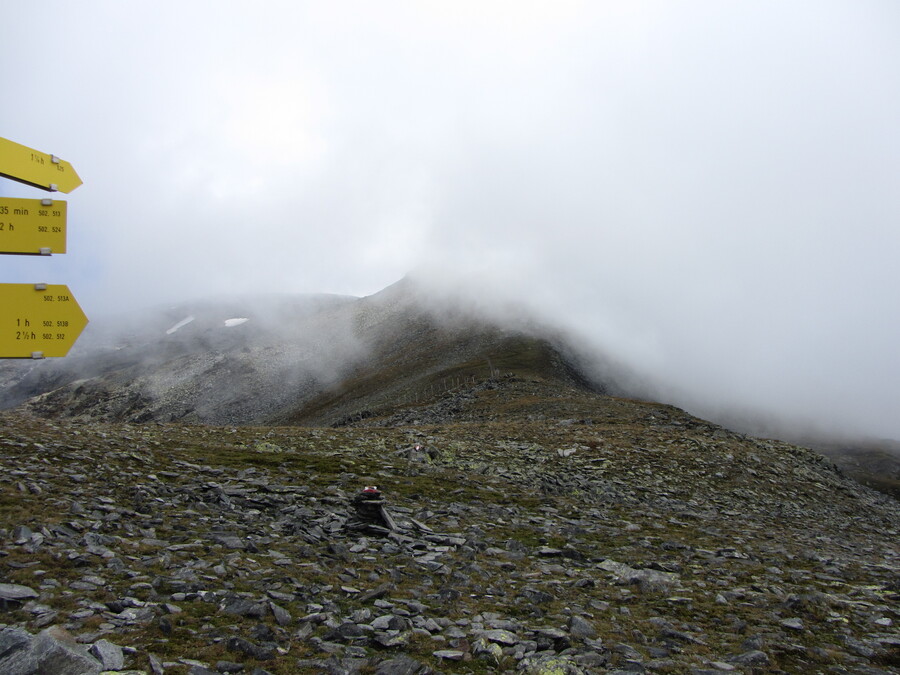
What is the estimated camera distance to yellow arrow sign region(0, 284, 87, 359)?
8703 millimetres

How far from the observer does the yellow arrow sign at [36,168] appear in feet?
29.3

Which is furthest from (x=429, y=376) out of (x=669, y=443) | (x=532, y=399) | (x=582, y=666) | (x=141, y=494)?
(x=582, y=666)

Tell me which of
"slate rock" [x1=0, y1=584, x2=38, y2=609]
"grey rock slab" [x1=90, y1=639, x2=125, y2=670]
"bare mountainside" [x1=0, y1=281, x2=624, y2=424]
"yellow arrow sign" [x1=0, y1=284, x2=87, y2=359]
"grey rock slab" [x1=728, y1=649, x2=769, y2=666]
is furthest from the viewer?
"bare mountainside" [x1=0, y1=281, x2=624, y2=424]

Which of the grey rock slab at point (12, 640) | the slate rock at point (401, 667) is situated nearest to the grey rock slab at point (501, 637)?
the slate rock at point (401, 667)

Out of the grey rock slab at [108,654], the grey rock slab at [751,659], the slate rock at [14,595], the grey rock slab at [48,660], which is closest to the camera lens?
the grey rock slab at [48,660]

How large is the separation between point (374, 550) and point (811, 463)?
1572 inches

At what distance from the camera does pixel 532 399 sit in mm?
61938

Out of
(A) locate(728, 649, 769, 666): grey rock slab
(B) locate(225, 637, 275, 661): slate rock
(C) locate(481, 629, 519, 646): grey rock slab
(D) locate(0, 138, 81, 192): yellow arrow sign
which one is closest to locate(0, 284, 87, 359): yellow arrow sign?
(D) locate(0, 138, 81, 192): yellow arrow sign

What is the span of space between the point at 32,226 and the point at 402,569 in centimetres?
987

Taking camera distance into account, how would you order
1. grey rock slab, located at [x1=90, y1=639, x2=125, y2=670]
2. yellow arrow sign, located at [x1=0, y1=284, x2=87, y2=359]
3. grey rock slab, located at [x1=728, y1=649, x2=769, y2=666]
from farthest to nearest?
yellow arrow sign, located at [x1=0, y1=284, x2=87, y2=359]
grey rock slab, located at [x1=728, y1=649, x2=769, y2=666]
grey rock slab, located at [x1=90, y1=639, x2=125, y2=670]

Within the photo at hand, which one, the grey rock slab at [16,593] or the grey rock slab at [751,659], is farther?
the grey rock slab at [751,659]

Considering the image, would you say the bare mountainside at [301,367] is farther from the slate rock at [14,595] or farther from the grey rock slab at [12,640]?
the grey rock slab at [12,640]

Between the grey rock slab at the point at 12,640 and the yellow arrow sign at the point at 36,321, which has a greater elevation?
the yellow arrow sign at the point at 36,321

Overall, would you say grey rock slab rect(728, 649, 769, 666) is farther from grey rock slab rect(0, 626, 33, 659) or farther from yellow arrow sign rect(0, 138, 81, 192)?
yellow arrow sign rect(0, 138, 81, 192)
